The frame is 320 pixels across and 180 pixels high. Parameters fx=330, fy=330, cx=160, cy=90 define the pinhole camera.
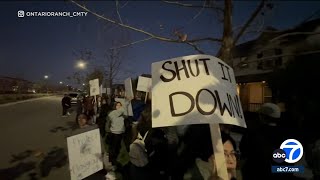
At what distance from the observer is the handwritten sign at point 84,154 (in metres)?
4.03

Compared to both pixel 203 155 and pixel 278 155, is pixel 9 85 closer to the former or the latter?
pixel 203 155

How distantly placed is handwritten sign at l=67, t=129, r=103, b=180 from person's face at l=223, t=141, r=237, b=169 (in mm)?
1846

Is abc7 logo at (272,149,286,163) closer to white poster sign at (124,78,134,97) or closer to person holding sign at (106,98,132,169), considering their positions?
person holding sign at (106,98,132,169)

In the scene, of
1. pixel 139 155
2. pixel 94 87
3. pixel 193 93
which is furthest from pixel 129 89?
pixel 193 93

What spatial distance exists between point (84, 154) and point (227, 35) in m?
2.65

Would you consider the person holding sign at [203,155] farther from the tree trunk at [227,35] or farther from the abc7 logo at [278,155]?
the tree trunk at [227,35]

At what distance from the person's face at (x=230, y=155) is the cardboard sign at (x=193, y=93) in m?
0.41

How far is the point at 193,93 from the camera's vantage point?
3078 millimetres

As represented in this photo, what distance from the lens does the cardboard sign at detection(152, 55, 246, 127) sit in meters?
2.96

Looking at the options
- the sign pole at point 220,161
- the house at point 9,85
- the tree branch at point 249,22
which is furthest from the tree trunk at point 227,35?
the house at point 9,85

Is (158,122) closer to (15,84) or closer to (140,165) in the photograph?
(140,165)

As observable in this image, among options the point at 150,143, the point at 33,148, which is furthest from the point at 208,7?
the point at 33,148

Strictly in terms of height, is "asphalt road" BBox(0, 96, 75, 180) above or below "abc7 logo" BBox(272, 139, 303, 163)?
below

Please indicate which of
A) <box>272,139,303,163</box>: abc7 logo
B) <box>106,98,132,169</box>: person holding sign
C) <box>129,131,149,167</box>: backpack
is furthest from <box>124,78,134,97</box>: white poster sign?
<box>272,139,303,163</box>: abc7 logo
